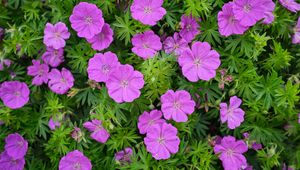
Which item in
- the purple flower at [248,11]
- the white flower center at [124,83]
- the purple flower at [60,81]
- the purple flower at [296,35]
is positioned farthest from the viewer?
the purple flower at [296,35]

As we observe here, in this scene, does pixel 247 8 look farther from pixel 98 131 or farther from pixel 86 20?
pixel 98 131

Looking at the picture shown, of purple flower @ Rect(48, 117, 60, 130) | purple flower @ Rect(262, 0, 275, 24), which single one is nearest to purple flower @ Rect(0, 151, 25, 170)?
purple flower @ Rect(48, 117, 60, 130)

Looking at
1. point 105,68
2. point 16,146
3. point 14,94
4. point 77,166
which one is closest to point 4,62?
point 14,94

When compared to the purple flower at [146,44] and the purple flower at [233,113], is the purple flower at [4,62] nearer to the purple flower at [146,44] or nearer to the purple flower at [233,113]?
the purple flower at [146,44]

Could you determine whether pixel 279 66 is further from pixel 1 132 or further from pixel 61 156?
pixel 1 132

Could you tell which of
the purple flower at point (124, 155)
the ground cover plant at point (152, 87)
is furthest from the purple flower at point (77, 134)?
the purple flower at point (124, 155)
